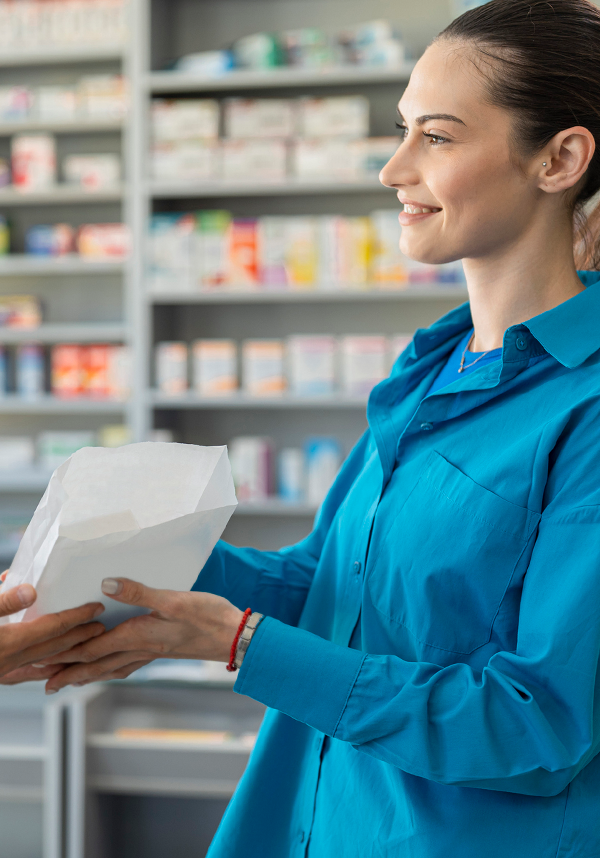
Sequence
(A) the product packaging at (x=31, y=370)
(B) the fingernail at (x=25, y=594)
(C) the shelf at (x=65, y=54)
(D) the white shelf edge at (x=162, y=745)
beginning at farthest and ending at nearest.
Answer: (A) the product packaging at (x=31, y=370) → (C) the shelf at (x=65, y=54) → (D) the white shelf edge at (x=162, y=745) → (B) the fingernail at (x=25, y=594)

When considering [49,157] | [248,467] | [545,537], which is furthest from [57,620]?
[49,157]

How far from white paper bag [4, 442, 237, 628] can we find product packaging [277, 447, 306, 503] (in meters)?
2.71

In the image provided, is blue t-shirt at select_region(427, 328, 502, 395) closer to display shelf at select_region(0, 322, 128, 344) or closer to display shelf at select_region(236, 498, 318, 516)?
display shelf at select_region(236, 498, 318, 516)

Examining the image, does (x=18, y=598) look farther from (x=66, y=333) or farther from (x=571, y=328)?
(x=66, y=333)

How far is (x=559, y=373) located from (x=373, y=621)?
33 cm

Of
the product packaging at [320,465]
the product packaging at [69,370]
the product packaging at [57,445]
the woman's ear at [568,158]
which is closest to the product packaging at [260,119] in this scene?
the product packaging at [69,370]

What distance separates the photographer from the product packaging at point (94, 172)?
12.4 feet

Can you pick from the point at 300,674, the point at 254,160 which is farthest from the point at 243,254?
the point at 300,674

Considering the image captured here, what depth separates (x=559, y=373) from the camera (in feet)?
2.72

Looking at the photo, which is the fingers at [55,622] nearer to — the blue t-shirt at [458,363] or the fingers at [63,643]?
the fingers at [63,643]

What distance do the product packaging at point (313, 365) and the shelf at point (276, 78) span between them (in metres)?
1.11

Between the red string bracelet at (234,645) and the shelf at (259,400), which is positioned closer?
the red string bracelet at (234,645)

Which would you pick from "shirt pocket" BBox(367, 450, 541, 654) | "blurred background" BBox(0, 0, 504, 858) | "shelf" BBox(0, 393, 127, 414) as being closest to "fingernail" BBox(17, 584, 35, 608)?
"shirt pocket" BBox(367, 450, 541, 654)

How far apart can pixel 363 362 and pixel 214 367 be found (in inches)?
26.1
